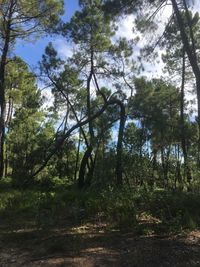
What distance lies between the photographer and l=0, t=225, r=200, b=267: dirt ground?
5797mm

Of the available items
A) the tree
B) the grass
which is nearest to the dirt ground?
the grass

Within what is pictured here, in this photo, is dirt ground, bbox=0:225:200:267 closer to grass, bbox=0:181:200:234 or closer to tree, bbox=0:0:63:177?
grass, bbox=0:181:200:234

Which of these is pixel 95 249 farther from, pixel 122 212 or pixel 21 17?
pixel 21 17

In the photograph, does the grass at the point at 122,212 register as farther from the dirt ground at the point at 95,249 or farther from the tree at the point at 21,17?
the tree at the point at 21,17

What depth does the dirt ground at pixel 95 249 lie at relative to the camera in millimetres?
5797

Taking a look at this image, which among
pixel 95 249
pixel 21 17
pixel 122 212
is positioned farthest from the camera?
pixel 21 17

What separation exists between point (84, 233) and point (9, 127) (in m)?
26.9

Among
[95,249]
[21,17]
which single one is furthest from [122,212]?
[21,17]

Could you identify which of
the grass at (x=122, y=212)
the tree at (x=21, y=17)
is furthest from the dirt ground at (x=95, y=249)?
the tree at (x=21, y=17)

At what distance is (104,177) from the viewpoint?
43.3 ft

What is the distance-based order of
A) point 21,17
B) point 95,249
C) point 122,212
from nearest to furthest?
point 95,249
point 122,212
point 21,17

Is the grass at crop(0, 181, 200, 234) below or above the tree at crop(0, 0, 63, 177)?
below

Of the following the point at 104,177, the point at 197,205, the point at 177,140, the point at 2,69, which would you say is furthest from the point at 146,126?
the point at 197,205

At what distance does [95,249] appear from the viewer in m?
6.52
